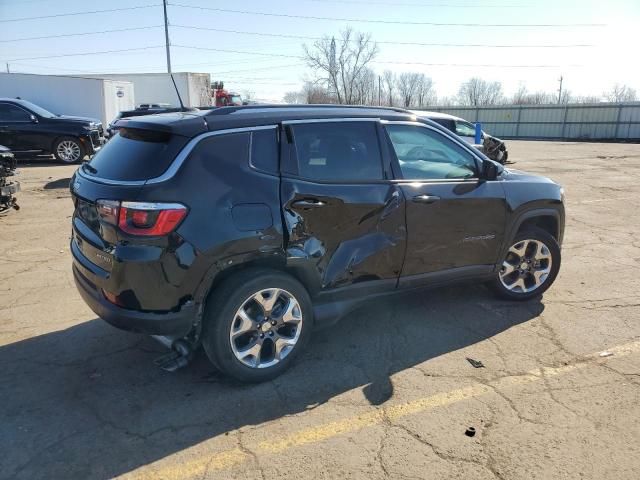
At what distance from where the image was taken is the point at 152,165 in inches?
125

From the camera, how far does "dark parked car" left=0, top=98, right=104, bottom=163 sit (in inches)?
575

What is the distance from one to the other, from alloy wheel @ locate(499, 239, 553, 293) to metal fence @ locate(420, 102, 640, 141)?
117ft

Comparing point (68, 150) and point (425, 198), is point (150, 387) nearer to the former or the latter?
point (425, 198)

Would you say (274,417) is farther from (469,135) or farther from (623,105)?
(623,105)

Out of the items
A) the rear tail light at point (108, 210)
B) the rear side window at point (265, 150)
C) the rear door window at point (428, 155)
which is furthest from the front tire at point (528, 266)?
the rear tail light at point (108, 210)

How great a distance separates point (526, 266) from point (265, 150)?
115 inches

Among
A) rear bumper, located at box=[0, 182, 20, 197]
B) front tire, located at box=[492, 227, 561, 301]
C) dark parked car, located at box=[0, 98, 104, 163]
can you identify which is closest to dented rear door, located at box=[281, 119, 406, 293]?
front tire, located at box=[492, 227, 561, 301]

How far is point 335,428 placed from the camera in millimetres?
3055

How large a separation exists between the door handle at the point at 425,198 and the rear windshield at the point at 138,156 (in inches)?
72.0

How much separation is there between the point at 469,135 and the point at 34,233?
523 inches

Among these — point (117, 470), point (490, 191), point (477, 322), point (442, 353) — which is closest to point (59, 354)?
point (117, 470)

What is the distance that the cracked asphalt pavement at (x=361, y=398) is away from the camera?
109 inches

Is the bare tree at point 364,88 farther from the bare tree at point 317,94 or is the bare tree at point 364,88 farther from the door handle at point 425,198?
the door handle at point 425,198

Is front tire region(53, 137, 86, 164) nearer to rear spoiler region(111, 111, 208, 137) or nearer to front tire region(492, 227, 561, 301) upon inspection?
rear spoiler region(111, 111, 208, 137)
